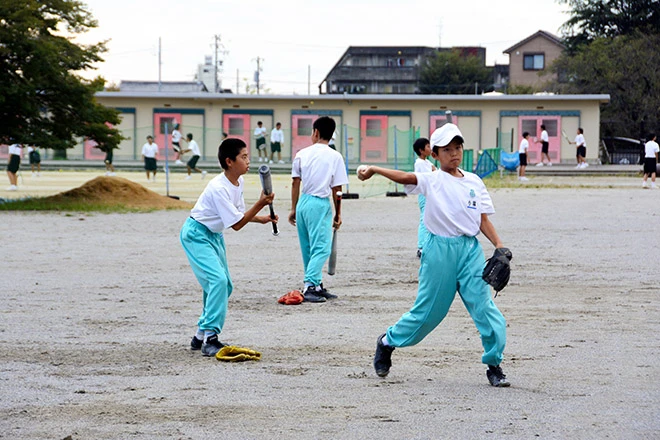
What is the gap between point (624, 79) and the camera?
60.0m

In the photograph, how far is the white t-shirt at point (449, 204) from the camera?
6203mm

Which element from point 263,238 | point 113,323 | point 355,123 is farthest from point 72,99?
point 355,123

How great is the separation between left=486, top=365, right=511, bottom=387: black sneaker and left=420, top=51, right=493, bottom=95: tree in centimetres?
9141

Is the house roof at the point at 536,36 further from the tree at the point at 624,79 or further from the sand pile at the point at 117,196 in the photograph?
the sand pile at the point at 117,196

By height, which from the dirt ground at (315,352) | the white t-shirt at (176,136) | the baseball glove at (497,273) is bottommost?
the dirt ground at (315,352)

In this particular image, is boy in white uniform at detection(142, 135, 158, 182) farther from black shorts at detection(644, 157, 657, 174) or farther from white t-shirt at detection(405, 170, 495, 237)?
white t-shirt at detection(405, 170, 495, 237)

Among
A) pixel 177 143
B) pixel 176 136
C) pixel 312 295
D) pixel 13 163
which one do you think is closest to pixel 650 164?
pixel 176 136

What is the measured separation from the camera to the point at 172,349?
739 cm

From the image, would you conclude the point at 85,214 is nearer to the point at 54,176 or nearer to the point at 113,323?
the point at 113,323

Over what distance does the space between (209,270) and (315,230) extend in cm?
286

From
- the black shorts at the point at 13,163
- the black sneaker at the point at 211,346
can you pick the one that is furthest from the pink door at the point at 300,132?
the black sneaker at the point at 211,346

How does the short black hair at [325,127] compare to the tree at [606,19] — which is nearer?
the short black hair at [325,127]

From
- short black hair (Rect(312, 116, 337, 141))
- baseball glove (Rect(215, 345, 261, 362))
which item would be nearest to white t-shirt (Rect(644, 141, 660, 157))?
short black hair (Rect(312, 116, 337, 141))

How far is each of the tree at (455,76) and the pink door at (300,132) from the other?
163 ft
